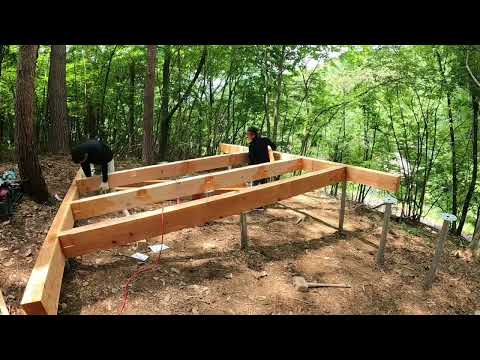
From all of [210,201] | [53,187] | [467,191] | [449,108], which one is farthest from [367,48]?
[53,187]

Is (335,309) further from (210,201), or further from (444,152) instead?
(444,152)

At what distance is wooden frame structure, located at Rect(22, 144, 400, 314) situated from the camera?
2697 millimetres

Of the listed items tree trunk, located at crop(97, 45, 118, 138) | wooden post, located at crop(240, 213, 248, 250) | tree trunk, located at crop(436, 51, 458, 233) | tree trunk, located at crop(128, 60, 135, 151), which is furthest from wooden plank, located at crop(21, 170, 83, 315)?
tree trunk, located at crop(128, 60, 135, 151)

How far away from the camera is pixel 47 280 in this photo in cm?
249

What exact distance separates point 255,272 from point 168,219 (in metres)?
1.51

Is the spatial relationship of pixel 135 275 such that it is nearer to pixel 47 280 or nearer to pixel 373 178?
pixel 47 280

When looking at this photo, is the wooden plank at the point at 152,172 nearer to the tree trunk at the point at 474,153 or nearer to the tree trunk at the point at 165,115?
the tree trunk at the point at 165,115

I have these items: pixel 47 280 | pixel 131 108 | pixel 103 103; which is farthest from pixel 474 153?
pixel 103 103

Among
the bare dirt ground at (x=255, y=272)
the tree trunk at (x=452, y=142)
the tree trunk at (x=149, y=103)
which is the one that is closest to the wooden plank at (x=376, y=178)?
the bare dirt ground at (x=255, y=272)

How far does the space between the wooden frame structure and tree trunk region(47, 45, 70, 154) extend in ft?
14.4

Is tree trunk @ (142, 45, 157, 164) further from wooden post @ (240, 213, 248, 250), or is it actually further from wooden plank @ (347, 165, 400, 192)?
wooden plank @ (347, 165, 400, 192)
